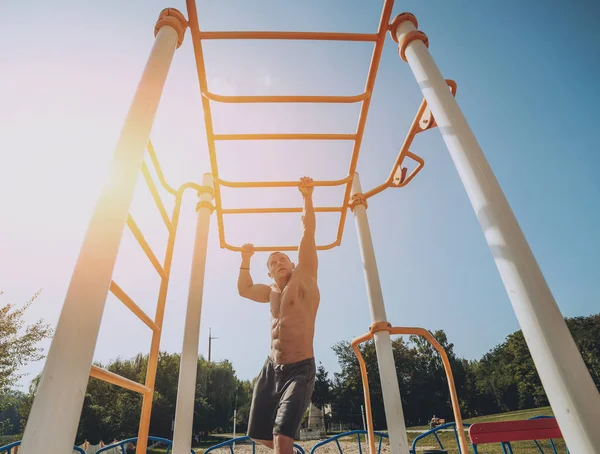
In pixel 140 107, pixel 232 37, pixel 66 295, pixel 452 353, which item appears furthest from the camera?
pixel 452 353

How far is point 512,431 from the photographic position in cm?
202

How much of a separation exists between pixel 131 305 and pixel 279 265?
1413 millimetres

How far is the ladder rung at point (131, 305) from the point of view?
5.19 ft

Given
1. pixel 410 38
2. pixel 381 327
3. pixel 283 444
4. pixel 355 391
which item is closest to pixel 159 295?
pixel 283 444

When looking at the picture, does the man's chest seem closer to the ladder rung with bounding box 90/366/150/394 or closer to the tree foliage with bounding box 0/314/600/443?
the ladder rung with bounding box 90/366/150/394

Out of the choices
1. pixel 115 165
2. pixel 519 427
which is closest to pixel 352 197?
pixel 519 427

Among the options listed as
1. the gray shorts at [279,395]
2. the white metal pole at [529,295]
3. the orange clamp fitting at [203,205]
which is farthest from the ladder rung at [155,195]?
the white metal pole at [529,295]

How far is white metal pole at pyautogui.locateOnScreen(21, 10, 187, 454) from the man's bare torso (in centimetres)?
161

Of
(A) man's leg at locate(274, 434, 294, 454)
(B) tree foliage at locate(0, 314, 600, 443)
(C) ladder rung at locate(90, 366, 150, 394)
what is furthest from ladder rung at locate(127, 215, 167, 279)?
(B) tree foliage at locate(0, 314, 600, 443)

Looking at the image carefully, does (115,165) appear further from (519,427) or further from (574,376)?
(519,427)

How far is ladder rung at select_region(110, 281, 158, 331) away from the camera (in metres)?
1.58

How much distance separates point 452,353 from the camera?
141 feet

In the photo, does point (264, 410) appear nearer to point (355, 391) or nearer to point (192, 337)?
point (192, 337)

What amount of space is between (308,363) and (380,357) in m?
0.59
